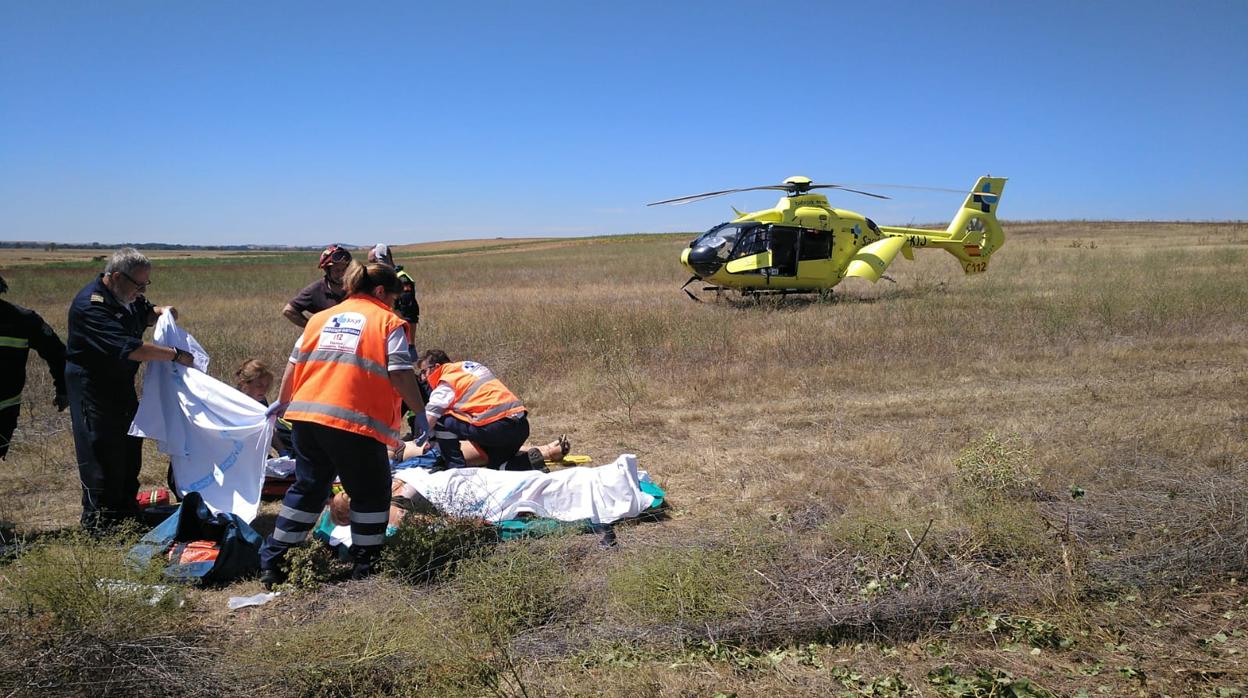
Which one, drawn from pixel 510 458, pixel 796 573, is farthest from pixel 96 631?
pixel 796 573

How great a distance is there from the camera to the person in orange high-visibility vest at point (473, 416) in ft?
16.2

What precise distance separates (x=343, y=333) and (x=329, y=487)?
90 cm

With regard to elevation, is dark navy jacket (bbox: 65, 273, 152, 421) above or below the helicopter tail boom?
below

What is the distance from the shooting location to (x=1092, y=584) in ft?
11.1

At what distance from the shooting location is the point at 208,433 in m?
4.71

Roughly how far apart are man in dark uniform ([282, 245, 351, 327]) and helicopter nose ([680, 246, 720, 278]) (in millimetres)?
10103

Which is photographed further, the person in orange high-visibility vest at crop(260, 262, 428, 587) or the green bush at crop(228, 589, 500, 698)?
the person in orange high-visibility vest at crop(260, 262, 428, 587)

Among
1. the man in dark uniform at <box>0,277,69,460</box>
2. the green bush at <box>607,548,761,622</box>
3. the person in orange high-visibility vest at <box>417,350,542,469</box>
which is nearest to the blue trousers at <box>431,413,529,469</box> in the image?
the person in orange high-visibility vest at <box>417,350,542,469</box>

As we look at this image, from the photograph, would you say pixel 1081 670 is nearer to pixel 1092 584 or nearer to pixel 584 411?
pixel 1092 584

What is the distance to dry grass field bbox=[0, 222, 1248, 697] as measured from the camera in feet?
9.19

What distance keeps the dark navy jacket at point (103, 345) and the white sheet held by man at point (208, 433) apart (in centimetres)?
23

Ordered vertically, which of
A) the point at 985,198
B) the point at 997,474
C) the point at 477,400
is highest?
the point at 985,198

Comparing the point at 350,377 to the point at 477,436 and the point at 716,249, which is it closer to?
the point at 477,436

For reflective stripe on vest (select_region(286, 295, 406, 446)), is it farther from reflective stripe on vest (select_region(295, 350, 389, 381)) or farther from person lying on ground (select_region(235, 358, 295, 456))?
person lying on ground (select_region(235, 358, 295, 456))
